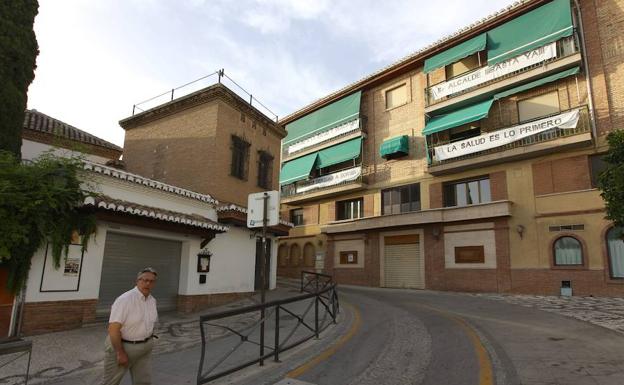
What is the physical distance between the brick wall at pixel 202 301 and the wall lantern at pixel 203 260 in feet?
2.92

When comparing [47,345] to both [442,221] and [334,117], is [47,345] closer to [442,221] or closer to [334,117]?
[442,221]

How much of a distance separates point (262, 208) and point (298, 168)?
2372 centimetres

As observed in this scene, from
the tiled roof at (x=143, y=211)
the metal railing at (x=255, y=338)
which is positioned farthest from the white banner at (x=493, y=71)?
the metal railing at (x=255, y=338)

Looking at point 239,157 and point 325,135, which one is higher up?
point 325,135

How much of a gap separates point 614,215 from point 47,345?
1254 cm

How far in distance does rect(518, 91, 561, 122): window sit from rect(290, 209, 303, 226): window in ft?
56.1

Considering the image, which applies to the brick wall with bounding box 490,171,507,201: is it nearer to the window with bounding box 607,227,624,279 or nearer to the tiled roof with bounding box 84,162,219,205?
the window with bounding box 607,227,624,279

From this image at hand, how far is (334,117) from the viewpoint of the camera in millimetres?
28938

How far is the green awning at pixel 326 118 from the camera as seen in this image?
27641 mm

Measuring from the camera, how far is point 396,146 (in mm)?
23984

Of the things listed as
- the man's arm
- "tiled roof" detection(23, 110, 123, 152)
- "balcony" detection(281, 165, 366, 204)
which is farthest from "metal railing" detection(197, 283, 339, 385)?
"balcony" detection(281, 165, 366, 204)

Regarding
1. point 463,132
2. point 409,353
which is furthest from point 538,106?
point 409,353

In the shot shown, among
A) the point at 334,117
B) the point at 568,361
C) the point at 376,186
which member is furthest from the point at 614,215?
the point at 334,117

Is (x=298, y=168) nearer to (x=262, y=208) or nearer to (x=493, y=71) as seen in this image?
(x=493, y=71)
